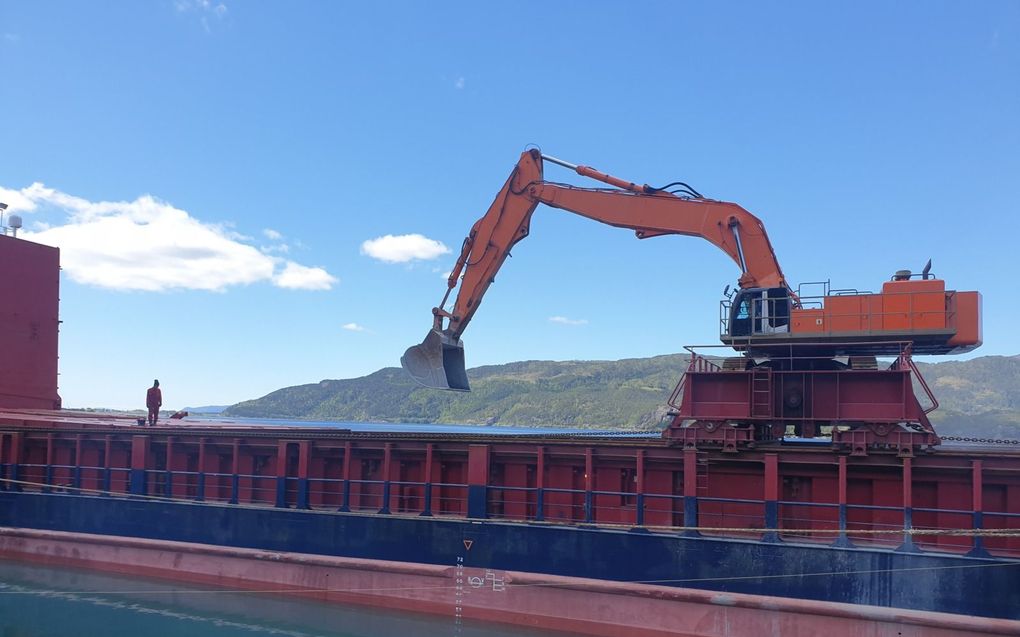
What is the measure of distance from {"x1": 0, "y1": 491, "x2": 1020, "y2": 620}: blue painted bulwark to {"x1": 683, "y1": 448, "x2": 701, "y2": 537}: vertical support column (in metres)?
0.11

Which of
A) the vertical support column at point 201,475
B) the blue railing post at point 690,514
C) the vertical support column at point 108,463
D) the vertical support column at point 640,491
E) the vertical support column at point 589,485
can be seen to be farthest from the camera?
the vertical support column at point 108,463

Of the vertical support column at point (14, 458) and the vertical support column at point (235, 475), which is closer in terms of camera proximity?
the vertical support column at point (235, 475)

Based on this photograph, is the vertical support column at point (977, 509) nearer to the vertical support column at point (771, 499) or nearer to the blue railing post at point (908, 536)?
the blue railing post at point (908, 536)

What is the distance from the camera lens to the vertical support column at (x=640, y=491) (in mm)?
13828

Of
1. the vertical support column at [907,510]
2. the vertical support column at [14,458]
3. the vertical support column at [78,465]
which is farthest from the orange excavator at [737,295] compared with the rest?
the vertical support column at [14,458]

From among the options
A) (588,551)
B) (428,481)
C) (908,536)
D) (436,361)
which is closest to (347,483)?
(428,481)

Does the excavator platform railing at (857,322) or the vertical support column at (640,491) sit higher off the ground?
the excavator platform railing at (857,322)

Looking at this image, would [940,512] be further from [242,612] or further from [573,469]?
[242,612]

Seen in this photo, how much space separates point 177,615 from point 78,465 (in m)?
5.61

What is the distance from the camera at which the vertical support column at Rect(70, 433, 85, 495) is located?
1889cm

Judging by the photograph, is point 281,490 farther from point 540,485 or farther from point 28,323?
point 28,323

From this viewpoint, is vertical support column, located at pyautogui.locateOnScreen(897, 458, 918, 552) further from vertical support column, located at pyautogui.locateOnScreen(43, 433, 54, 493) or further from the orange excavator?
vertical support column, located at pyautogui.locateOnScreen(43, 433, 54, 493)

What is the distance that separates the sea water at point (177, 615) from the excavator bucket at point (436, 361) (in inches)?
230

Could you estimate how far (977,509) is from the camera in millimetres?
11875
